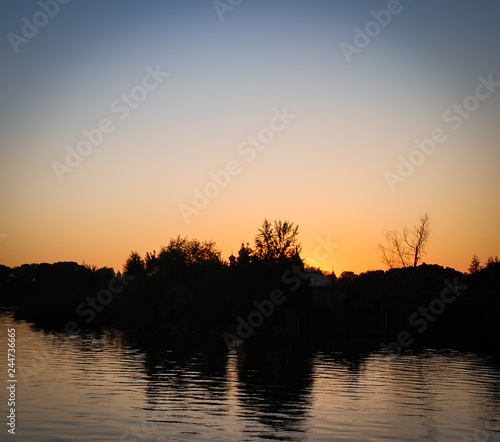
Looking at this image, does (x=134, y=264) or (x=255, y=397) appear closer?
(x=255, y=397)

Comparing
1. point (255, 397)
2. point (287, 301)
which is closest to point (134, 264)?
point (287, 301)

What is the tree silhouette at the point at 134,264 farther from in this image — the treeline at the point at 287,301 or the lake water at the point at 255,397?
the lake water at the point at 255,397

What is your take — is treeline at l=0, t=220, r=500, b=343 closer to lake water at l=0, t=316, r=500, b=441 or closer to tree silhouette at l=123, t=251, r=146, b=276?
tree silhouette at l=123, t=251, r=146, b=276

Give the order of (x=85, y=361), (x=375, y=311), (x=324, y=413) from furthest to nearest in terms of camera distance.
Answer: (x=375, y=311), (x=85, y=361), (x=324, y=413)

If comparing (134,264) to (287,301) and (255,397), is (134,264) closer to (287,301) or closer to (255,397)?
(287,301)

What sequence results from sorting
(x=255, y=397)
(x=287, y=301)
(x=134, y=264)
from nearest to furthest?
(x=255, y=397) → (x=287, y=301) → (x=134, y=264)

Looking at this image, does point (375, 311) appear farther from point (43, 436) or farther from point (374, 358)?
point (43, 436)

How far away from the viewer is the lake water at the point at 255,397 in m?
15.7

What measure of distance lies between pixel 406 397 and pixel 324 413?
16.1 ft

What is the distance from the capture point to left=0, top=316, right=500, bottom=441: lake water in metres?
15.7

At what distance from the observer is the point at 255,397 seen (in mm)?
21453

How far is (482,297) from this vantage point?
53719mm

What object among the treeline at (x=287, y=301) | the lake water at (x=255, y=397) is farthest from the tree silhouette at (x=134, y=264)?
the lake water at (x=255, y=397)

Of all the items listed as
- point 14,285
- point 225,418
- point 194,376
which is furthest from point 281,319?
point 14,285
